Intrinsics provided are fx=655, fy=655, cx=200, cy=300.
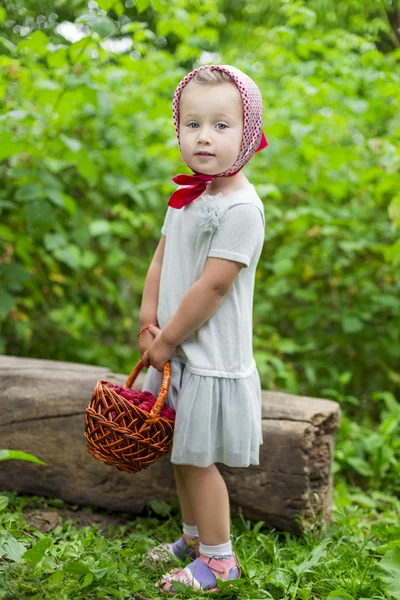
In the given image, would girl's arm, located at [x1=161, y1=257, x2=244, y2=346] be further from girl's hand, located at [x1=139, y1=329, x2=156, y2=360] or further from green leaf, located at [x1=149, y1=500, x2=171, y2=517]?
green leaf, located at [x1=149, y1=500, x2=171, y2=517]

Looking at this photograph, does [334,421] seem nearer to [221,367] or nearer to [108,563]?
[221,367]

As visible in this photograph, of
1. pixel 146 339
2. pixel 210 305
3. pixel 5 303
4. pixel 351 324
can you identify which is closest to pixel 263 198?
pixel 351 324

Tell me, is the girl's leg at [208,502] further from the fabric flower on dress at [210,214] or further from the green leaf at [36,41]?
the green leaf at [36,41]

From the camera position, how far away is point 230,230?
181 cm

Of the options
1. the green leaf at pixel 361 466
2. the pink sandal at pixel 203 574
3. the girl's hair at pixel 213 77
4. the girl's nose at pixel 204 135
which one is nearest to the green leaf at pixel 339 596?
the pink sandal at pixel 203 574

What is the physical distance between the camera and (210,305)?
1824mm

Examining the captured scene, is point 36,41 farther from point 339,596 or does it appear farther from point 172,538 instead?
point 339,596

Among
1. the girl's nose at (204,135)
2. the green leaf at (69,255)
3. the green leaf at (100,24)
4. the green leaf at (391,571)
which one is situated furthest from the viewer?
the green leaf at (69,255)

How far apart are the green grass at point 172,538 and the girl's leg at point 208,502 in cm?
15

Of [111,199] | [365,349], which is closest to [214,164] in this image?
[111,199]

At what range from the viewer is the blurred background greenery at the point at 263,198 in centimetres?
314

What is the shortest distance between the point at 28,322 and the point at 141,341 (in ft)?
6.20

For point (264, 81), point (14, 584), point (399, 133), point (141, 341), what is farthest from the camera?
point (264, 81)

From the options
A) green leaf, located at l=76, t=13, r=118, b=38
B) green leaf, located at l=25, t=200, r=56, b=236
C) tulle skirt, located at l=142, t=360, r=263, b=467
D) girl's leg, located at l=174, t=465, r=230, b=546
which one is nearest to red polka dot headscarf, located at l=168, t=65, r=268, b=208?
tulle skirt, located at l=142, t=360, r=263, b=467
